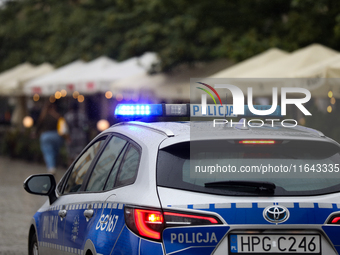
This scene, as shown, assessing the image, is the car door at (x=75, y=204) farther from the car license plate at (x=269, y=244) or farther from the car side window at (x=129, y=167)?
the car license plate at (x=269, y=244)

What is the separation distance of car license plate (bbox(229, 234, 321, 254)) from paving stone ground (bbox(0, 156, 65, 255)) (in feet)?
15.8

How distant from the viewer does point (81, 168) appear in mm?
5094

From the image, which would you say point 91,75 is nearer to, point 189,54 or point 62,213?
point 189,54

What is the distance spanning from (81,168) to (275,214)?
2071 mm

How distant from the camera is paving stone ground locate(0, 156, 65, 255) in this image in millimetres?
8320

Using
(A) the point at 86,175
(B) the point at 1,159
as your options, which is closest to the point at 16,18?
(B) the point at 1,159

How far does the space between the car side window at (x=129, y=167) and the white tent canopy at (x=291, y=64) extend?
7.55 metres

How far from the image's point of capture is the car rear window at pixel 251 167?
3.50 metres

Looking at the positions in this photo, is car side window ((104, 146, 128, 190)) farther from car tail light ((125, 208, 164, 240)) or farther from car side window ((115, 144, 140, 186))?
car tail light ((125, 208, 164, 240))

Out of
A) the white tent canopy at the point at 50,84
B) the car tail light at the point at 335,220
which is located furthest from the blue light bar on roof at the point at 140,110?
the white tent canopy at the point at 50,84

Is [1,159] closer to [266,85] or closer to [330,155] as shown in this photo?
[266,85]

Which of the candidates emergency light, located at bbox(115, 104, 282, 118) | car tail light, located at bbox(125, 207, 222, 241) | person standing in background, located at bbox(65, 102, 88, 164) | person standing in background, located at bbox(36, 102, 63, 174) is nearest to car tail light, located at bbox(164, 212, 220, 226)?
car tail light, located at bbox(125, 207, 222, 241)

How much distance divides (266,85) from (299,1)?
274 centimetres

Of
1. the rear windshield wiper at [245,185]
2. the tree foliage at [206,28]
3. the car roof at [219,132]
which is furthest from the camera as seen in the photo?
the tree foliage at [206,28]
